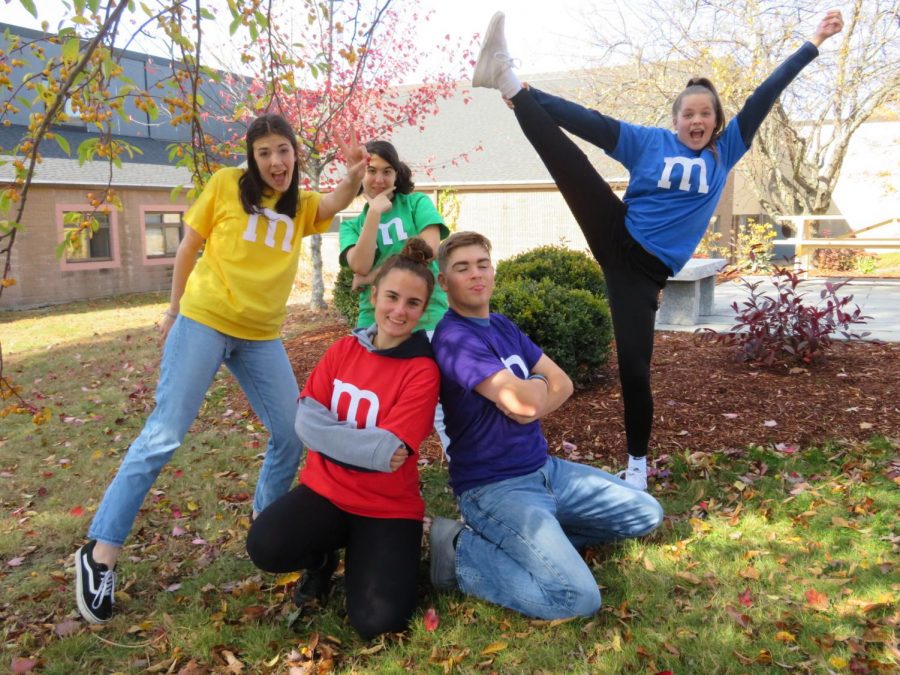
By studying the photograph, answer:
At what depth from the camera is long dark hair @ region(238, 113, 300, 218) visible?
3.08 meters

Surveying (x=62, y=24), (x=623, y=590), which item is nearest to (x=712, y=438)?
(x=623, y=590)

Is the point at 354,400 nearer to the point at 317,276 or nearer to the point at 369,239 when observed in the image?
the point at 369,239

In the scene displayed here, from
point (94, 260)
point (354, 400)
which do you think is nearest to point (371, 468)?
point (354, 400)

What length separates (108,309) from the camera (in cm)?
1493

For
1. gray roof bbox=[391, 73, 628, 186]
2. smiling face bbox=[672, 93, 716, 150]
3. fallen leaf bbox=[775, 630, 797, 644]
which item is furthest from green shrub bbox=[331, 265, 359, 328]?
gray roof bbox=[391, 73, 628, 186]

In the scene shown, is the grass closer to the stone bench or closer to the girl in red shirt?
the girl in red shirt

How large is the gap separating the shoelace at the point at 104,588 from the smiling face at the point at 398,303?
144cm

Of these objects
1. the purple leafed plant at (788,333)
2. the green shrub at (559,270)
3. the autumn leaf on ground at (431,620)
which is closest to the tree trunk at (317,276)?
the green shrub at (559,270)

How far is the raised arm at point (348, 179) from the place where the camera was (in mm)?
3077

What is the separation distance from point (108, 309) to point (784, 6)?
13.7 m

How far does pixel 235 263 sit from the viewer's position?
10.2 ft

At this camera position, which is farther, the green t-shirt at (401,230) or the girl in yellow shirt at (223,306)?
the green t-shirt at (401,230)

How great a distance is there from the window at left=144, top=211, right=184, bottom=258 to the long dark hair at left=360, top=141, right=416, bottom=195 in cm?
1616

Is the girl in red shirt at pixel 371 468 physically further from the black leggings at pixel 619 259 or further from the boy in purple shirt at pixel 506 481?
the black leggings at pixel 619 259
